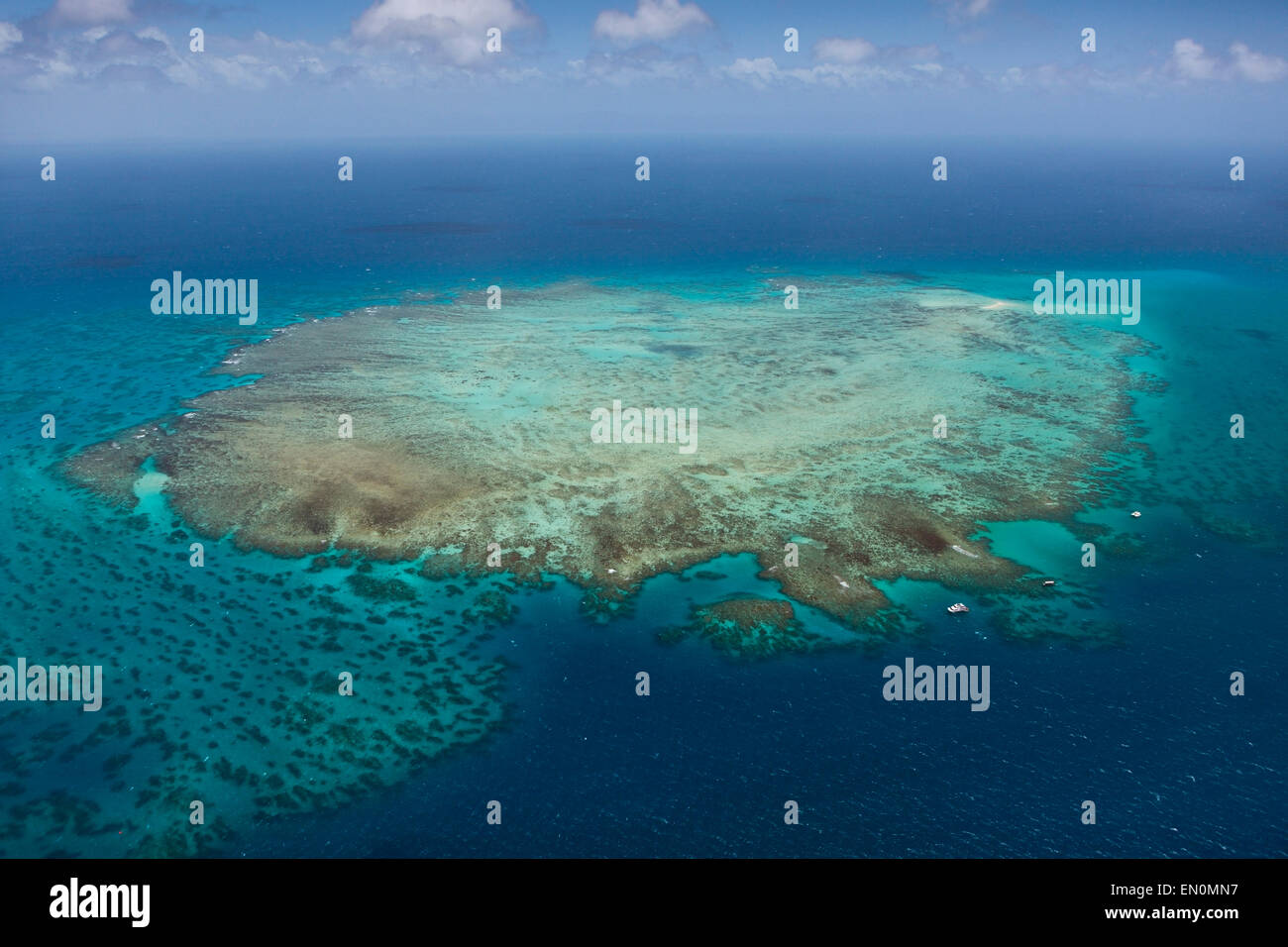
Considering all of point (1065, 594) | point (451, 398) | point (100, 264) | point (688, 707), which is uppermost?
point (100, 264)

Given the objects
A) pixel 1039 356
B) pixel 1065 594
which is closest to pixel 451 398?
pixel 1065 594

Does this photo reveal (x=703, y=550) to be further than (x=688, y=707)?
Yes

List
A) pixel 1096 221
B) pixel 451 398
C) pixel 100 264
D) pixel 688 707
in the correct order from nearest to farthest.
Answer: pixel 688 707 < pixel 451 398 < pixel 100 264 < pixel 1096 221

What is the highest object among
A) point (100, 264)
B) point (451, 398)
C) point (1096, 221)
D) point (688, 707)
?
point (1096, 221)

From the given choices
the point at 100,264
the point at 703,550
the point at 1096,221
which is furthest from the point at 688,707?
the point at 1096,221
